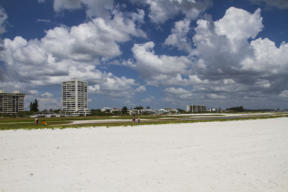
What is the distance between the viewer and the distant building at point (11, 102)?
178 metres

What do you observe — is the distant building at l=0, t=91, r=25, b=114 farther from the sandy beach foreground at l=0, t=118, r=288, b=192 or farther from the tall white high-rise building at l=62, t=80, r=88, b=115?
the sandy beach foreground at l=0, t=118, r=288, b=192

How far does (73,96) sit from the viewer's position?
188250 millimetres

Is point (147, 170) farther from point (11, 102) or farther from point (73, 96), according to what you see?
point (11, 102)

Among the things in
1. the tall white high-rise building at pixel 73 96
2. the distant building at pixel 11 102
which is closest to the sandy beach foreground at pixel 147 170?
the tall white high-rise building at pixel 73 96

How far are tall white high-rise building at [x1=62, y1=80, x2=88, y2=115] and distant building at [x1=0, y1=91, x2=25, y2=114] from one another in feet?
128

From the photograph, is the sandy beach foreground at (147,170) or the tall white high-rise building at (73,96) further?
the tall white high-rise building at (73,96)

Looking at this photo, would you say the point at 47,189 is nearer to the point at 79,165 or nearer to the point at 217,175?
the point at 79,165

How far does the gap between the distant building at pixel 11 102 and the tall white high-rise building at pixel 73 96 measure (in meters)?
38.9

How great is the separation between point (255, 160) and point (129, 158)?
20.8 ft

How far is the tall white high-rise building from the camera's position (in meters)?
188

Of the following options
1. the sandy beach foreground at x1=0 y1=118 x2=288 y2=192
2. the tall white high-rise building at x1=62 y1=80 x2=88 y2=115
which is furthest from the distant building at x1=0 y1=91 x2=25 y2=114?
the sandy beach foreground at x1=0 y1=118 x2=288 y2=192

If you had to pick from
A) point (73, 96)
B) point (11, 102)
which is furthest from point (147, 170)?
point (11, 102)

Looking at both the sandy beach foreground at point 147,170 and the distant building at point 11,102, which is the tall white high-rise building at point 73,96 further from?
the sandy beach foreground at point 147,170

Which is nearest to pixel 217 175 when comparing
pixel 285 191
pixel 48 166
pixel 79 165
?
pixel 285 191
